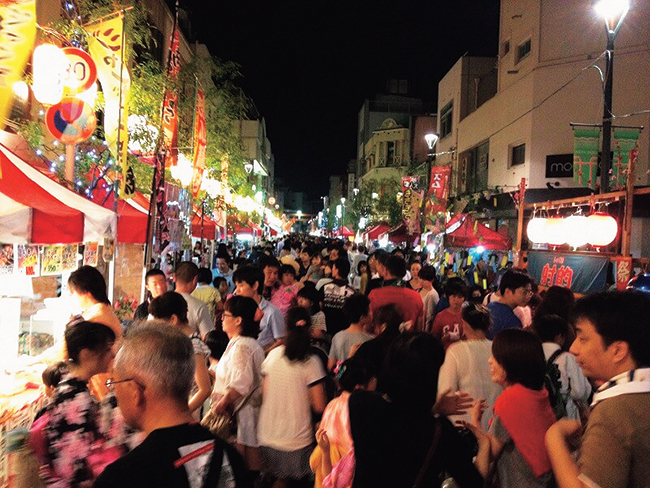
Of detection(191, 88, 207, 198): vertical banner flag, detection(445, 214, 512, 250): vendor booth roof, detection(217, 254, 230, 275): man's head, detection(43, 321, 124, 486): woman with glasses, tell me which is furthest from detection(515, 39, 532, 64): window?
detection(43, 321, 124, 486): woman with glasses

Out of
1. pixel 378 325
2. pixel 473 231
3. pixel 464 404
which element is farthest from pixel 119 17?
pixel 473 231

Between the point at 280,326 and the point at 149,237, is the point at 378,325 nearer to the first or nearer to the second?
the point at 280,326

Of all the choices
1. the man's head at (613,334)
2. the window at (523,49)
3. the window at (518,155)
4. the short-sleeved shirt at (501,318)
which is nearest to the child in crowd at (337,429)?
the man's head at (613,334)

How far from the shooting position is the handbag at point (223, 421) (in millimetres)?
4547

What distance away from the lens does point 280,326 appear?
6.57m

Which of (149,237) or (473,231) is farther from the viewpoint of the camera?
(473,231)

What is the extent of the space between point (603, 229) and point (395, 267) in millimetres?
4114

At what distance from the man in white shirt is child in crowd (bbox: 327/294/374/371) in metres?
1.57

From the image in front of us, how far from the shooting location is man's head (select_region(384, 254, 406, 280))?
27.2ft

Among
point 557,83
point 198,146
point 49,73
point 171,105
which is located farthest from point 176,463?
point 557,83

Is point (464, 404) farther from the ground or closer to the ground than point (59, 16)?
closer to the ground

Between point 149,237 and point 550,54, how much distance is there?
2030cm

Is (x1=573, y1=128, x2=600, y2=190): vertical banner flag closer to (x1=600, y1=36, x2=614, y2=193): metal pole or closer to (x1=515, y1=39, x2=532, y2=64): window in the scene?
(x1=600, y1=36, x2=614, y2=193): metal pole

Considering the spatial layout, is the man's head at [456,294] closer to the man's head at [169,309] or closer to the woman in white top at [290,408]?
the woman in white top at [290,408]
